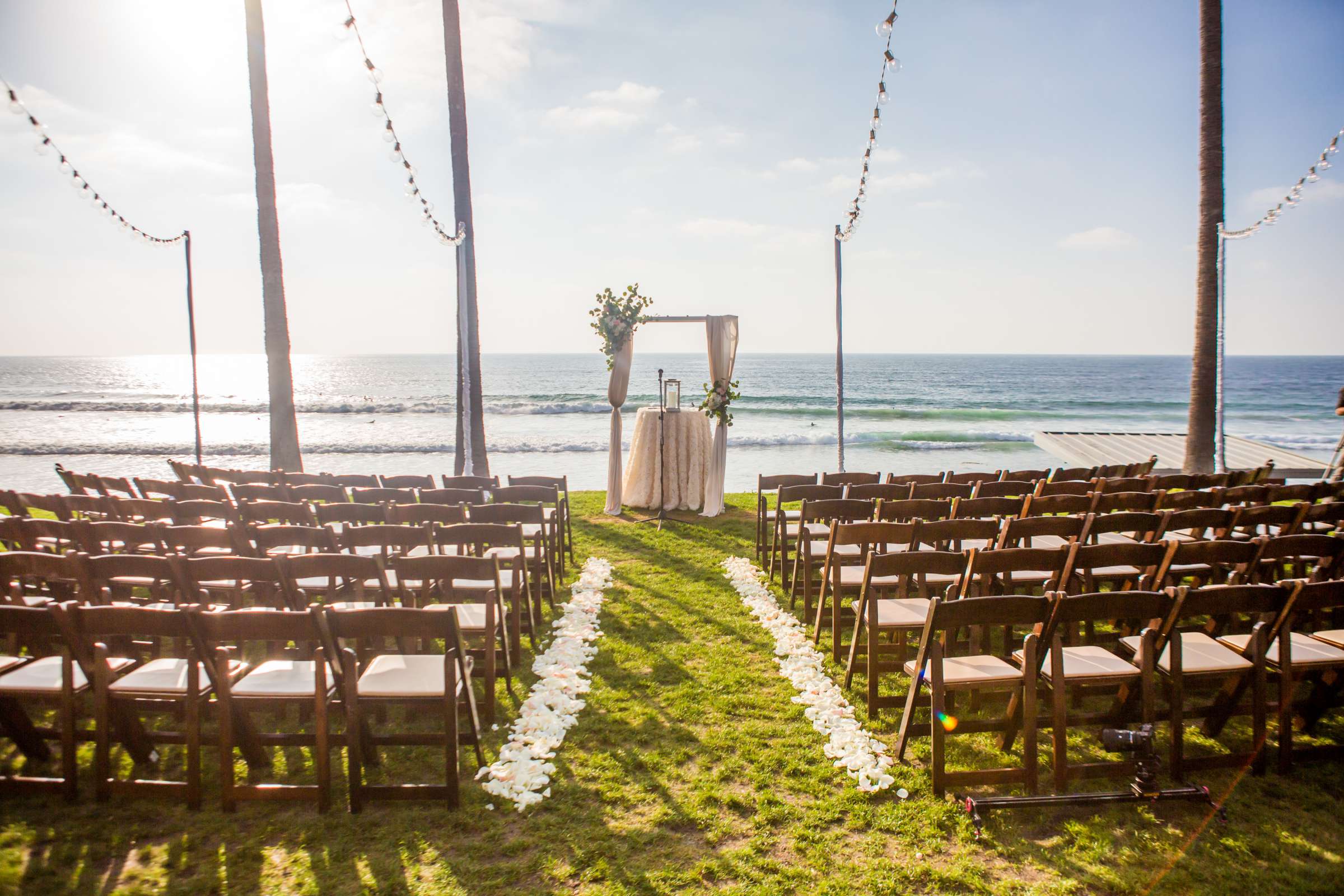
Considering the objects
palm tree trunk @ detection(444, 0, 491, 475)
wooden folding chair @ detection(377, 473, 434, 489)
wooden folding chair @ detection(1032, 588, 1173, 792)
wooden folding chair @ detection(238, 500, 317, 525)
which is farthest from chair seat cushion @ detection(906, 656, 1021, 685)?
palm tree trunk @ detection(444, 0, 491, 475)

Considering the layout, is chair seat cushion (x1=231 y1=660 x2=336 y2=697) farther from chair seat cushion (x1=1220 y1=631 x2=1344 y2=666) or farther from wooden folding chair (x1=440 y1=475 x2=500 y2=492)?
chair seat cushion (x1=1220 y1=631 x2=1344 y2=666)

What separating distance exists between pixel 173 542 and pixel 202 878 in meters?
2.36

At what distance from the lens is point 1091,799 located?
8.95 feet

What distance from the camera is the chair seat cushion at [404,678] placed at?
2805 mm

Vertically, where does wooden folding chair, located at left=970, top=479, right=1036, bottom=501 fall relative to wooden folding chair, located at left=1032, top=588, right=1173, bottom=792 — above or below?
above

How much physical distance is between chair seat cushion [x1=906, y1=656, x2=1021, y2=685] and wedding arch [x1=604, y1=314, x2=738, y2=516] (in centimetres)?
575

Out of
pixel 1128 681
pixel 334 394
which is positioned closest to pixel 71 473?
pixel 1128 681

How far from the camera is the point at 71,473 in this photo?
6.22 m

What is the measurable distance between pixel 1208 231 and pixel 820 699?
799 centimetres

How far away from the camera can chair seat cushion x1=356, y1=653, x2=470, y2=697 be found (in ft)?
9.20

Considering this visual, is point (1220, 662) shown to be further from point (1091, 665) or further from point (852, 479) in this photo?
point (852, 479)

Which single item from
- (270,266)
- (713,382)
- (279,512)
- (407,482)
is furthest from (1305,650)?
(270,266)

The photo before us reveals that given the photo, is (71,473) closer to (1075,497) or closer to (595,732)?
(595,732)

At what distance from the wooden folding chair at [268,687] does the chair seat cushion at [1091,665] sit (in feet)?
9.19
